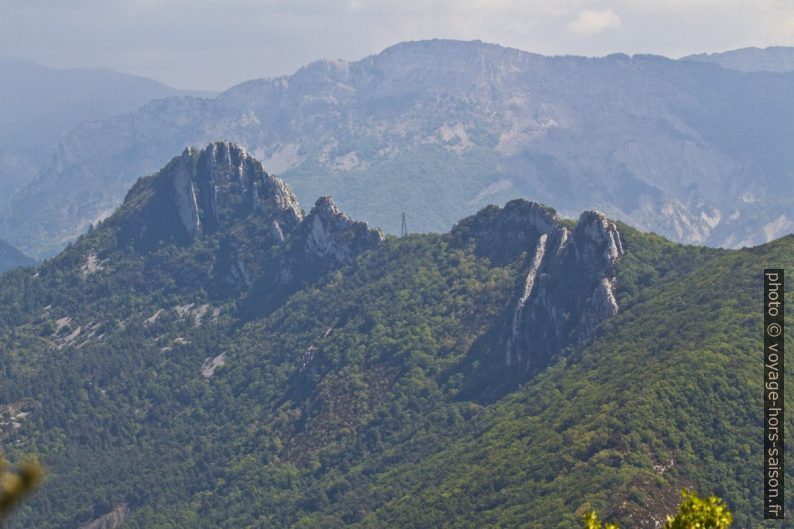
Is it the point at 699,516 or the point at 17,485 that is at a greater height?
the point at 17,485

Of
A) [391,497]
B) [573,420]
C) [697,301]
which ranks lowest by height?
[391,497]

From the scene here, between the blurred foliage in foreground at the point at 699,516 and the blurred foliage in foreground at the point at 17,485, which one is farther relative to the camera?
the blurred foliage in foreground at the point at 699,516

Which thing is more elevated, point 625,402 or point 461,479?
point 625,402

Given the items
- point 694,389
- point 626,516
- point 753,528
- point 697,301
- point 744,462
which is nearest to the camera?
point 626,516

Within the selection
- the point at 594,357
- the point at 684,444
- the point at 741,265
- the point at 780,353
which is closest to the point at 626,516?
the point at 684,444

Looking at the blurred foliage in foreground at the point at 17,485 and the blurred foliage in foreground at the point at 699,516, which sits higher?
the blurred foliage in foreground at the point at 17,485

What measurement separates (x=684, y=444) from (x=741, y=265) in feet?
186

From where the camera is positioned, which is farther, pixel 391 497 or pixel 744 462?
pixel 391 497

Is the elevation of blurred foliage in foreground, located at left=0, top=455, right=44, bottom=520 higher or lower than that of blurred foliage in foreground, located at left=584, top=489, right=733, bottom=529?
higher

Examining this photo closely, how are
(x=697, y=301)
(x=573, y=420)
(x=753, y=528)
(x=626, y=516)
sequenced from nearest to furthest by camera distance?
1. (x=626, y=516)
2. (x=753, y=528)
3. (x=573, y=420)
4. (x=697, y=301)

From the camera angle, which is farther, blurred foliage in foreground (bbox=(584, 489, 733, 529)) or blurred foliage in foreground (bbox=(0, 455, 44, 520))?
blurred foliage in foreground (bbox=(584, 489, 733, 529))

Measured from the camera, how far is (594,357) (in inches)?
7485

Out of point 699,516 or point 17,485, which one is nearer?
point 17,485

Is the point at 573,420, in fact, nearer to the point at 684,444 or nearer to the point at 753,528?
→ the point at 684,444
